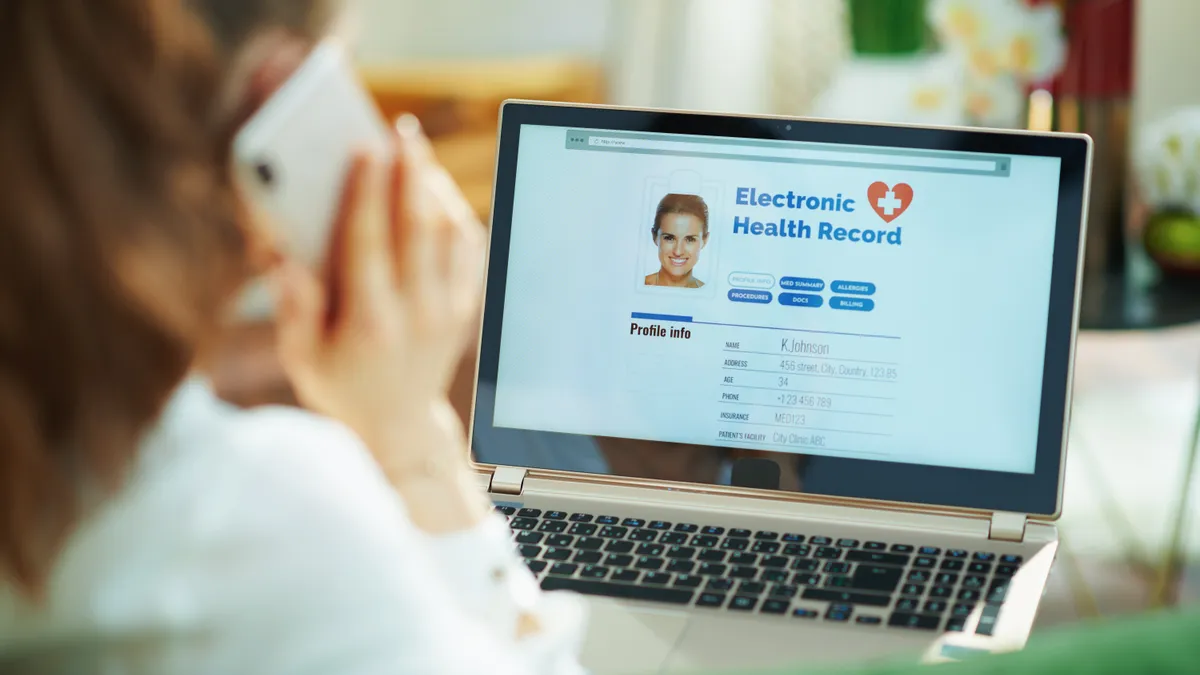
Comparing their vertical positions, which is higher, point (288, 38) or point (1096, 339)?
point (288, 38)

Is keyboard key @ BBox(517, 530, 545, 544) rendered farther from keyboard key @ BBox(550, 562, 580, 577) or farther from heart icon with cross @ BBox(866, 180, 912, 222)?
heart icon with cross @ BBox(866, 180, 912, 222)

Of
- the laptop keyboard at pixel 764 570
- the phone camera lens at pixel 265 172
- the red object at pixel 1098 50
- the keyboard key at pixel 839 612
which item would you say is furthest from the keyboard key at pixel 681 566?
the red object at pixel 1098 50

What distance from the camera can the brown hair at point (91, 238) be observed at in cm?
38

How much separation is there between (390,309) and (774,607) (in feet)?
1.16

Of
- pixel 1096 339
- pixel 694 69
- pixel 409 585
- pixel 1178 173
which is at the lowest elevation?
pixel 1096 339

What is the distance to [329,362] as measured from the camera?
0.56 meters

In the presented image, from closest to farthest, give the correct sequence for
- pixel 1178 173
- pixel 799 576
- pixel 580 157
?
1. pixel 799 576
2. pixel 580 157
3. pixel 1178 173

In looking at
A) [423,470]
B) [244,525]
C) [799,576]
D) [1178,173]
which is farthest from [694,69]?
[244,525]

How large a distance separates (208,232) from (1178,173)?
1.45 m

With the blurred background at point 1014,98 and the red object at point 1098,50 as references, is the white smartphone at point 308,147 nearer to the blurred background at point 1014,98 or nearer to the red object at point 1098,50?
the blurred background at point 1014,98

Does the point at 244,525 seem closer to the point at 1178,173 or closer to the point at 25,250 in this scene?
the point at 25,250

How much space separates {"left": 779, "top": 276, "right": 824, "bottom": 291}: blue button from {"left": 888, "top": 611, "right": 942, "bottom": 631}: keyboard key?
263mm

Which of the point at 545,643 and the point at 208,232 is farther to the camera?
the point at 545,643

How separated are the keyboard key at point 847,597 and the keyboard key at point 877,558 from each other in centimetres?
5
